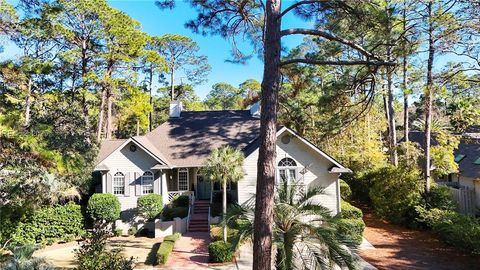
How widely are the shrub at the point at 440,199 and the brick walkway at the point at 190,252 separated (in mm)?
12198

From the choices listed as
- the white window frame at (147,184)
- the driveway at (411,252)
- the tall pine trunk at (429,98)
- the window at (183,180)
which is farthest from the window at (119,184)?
the tall pine trunk at (429,98)

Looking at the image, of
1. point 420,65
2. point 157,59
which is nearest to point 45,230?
point 157,59

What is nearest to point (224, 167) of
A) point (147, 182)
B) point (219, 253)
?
point (219, 253)

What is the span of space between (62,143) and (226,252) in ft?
39.0

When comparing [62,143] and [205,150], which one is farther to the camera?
[205,150]

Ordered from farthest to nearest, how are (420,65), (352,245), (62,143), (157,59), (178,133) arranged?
(157,59), (178,133), (62,143), (420,65), (352,245)

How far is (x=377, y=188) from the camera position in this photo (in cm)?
1912

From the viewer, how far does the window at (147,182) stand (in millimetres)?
19172

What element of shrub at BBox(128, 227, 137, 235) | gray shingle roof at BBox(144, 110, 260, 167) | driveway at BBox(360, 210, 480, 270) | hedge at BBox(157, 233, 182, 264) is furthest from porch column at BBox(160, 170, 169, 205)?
driveway at BBox(360, 210, 480, 270)

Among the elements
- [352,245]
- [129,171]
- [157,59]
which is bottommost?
[352,245]

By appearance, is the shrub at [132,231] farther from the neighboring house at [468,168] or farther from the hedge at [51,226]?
the neighboring house at [468,168]

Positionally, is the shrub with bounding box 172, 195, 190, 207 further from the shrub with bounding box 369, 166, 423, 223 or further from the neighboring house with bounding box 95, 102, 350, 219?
the shrub with bounding box 369, 166, 423, 223

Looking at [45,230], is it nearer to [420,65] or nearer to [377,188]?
[377,188]

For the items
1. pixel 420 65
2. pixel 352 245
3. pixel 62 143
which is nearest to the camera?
pixel 352 245
